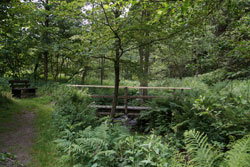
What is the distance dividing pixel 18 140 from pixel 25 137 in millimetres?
240

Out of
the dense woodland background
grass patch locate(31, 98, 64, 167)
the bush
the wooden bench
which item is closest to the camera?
the dense woodland background

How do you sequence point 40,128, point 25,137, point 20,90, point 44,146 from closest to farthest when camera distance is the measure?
point 44,146 < point 25,137 < point 40,128 < point 20,90

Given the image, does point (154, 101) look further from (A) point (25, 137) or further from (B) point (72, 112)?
(A) point (25, 137)

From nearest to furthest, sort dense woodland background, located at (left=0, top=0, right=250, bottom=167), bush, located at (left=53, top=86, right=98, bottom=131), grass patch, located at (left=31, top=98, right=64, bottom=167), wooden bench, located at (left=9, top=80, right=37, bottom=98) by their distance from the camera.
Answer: dense woodland background, located at (left=0, top=0, right=250, bottom=167)
grass patch, located at (left=31, top=98, right=64, bottom=167)
bush, located at (left=53, top=86, right=98, bottom=131)
wooden bench, located at (left=9, top=80, right=37, bottom=98)

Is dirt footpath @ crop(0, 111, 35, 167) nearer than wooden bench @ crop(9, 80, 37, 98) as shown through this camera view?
Yes

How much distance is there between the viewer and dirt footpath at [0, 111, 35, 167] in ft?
11.8

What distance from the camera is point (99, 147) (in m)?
3.14

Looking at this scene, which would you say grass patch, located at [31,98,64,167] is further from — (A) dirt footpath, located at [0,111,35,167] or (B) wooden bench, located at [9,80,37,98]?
(B) wooden bench, located at [9,80,37,98]

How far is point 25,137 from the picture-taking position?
4785mm

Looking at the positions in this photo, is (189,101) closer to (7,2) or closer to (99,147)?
(99,147)

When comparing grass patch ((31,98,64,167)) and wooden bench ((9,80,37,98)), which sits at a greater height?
wooden bench ((9,80,37,98))

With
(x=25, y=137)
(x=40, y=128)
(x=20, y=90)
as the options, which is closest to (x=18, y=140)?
(x=25, y=137)

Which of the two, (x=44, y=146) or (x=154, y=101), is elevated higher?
(x=154, y=101)

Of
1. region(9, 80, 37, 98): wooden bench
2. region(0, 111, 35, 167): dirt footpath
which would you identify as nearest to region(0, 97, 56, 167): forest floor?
region(0, 111, 35, 167): dirt footpath
